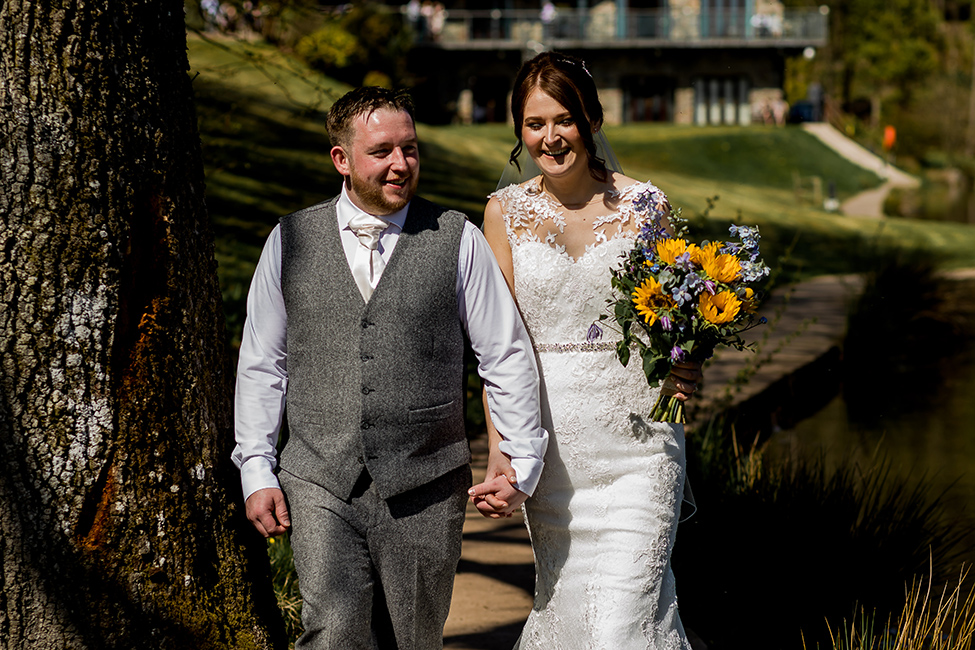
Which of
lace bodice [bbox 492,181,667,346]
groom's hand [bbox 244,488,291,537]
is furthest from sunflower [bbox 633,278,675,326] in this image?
groom's hand [bbox 244,488,291,537]

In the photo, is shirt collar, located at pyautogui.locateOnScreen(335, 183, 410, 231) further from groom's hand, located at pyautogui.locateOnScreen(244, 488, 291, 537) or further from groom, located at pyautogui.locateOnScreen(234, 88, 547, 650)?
groom's hand, located at pyautogui.locateOnScreen(244, 488, 291, 537)

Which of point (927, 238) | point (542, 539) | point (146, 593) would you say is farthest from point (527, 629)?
point (927, 238)

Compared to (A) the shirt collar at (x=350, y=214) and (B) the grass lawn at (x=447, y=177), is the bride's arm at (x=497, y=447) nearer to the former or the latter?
(A) the shirt collar at (x=350, y=214)

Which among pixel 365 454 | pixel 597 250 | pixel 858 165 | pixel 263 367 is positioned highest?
pixel 597 250

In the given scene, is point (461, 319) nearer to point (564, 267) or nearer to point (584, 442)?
point (564, 267)

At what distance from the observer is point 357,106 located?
3.05m

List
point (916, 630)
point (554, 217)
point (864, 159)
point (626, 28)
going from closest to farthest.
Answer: point (916, 630) < point (554, 217) < point (864, 159) < point (626, 28)

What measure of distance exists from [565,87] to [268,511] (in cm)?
167

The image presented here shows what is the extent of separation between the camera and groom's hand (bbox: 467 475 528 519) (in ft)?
10.3

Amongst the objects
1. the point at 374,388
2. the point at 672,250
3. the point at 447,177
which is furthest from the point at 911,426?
the point at 447,177

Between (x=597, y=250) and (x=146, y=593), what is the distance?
6.02ft

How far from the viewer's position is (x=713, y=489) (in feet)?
17.3

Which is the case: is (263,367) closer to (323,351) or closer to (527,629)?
(323,351)

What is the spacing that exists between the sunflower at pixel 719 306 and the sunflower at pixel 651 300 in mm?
101
